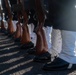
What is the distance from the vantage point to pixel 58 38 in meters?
3.01

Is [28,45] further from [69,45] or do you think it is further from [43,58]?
[69,45]

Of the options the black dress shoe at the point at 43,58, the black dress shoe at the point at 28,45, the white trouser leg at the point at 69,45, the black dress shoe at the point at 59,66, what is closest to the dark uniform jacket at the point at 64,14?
the white trouser leg at the point at 69,45

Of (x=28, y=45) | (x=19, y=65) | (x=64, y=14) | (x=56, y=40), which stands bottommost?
(x=19, y=65)

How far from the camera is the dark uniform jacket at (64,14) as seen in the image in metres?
2.59

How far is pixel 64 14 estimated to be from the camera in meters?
2.62

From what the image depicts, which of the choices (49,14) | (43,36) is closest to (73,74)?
(49,14)

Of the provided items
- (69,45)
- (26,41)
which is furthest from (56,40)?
(26,41)

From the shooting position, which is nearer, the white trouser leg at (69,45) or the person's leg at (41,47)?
the white trouser leg at (69,45)

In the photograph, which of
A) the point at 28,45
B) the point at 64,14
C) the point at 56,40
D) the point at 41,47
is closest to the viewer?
the point at 64,14

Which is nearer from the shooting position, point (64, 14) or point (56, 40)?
point (64, 14)

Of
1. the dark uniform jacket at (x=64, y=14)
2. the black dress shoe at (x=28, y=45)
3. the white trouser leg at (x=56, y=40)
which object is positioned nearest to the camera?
the dark uniform jacket at (x=64, y=14)

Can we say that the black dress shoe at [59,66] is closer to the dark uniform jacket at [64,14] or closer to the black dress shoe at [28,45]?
the dark uniform jacket at [64,14]

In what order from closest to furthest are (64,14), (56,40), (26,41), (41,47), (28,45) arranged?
(64,14) < (56,40) < (41,47) < (28,45) < (26,41)

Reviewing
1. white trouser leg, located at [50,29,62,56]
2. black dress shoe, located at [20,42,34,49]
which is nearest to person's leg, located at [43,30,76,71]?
white trouser leg, located at [50,29,62,56]
